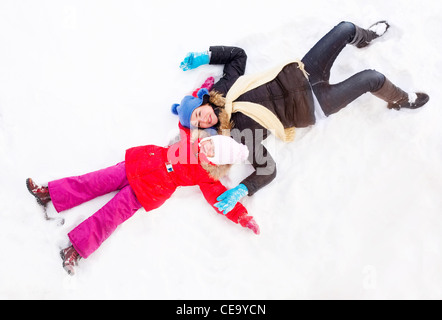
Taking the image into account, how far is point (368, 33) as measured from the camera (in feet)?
7.89

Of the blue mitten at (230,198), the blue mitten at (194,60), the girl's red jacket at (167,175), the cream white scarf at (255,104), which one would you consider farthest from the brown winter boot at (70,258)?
the blue mitten at (194,60)

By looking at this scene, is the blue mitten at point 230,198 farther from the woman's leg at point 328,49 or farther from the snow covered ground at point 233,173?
the woman's leg at point 328,49

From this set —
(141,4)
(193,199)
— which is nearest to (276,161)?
(193,199)

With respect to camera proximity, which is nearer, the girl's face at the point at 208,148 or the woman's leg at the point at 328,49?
the girl's face at the point at 208,148

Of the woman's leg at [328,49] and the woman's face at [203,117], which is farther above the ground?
the woman's leg at [328,49]

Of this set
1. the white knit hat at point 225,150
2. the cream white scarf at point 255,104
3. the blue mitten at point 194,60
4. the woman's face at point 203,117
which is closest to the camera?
the white knit hat at point 225,150

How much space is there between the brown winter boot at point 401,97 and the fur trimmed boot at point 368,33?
392 mm

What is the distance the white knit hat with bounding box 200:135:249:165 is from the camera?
82.6 inches

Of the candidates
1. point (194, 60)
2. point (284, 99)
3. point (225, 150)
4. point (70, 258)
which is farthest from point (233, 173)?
point (70, 258)

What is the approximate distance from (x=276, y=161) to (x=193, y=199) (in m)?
0.69

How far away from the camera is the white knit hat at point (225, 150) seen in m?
2.10

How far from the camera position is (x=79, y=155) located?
2.44m

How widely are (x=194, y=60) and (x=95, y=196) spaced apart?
1.27 meters
